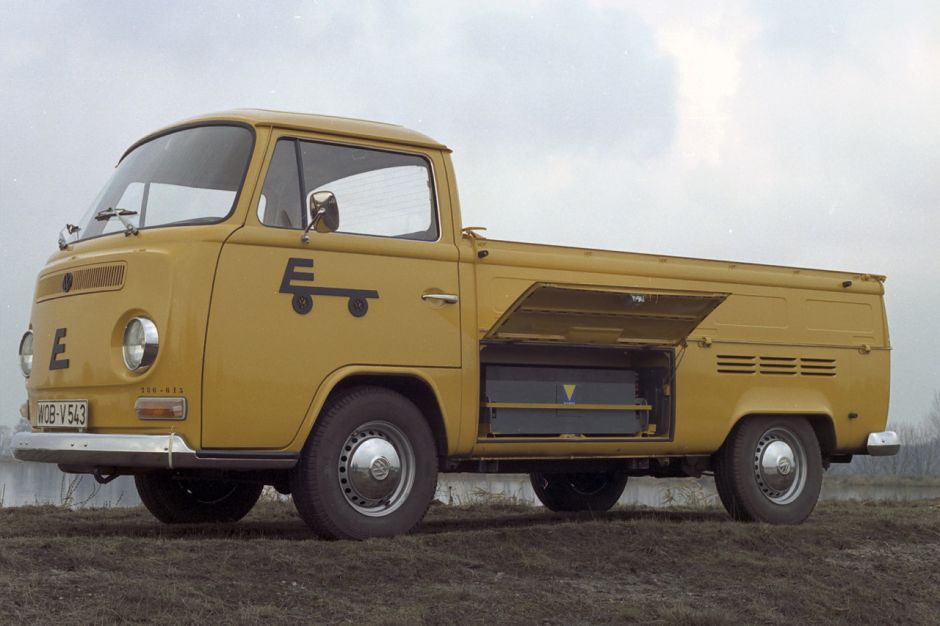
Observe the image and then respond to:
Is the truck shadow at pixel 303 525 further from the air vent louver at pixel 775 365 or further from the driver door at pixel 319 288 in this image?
the air vent louver at pixel 775 365

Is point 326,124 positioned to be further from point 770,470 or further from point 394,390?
point 770,470

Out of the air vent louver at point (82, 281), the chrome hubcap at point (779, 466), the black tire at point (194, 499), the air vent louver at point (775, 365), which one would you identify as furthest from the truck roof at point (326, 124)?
the chrome hubcap at point (779, 466)

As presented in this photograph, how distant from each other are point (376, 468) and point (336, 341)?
0.87 m

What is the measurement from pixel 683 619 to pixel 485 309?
3192 mm

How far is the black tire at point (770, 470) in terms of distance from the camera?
10.5m

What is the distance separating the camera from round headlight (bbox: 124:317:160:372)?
24.7ft

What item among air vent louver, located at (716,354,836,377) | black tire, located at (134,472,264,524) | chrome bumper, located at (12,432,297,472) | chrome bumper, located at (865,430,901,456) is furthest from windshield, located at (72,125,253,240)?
chrome bumper, located at (865,430,901,456)

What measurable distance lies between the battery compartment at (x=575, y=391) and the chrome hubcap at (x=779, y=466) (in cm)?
123

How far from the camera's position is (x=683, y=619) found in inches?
A: 245

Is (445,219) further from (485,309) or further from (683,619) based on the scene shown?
(683,619)

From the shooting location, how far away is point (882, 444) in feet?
37.8

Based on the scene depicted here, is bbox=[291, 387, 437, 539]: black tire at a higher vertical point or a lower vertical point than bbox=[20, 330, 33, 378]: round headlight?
lower

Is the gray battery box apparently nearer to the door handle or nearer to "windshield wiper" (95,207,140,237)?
the door handle

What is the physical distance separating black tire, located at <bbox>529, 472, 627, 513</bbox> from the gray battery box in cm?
229
